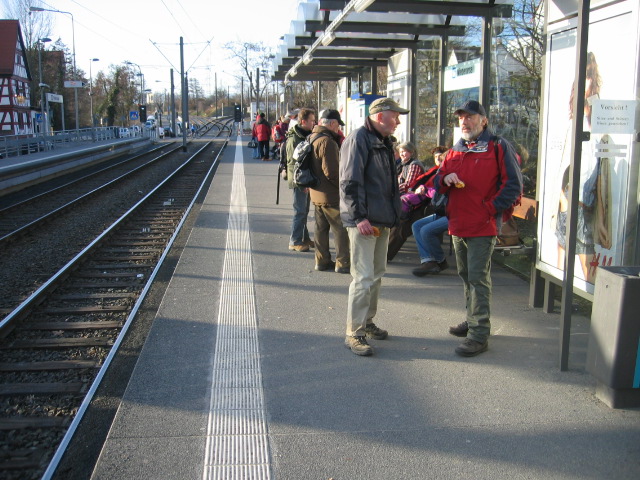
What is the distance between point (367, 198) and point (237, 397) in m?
1.69

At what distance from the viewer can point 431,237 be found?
281 inches

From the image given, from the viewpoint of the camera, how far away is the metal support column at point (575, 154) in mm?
4117

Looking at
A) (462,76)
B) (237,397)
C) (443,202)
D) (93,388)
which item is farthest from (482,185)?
(462,76)

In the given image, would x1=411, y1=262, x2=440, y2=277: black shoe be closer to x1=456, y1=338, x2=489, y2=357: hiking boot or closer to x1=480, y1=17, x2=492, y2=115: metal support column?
x1=480, y1=17, x2=492, y2=115: metal support column

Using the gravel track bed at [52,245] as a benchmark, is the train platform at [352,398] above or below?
above

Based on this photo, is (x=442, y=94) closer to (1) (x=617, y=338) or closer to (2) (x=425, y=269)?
(2) (x=425, y=269)

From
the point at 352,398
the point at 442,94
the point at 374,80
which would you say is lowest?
the point at 352,398

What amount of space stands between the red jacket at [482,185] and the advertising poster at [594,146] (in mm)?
647

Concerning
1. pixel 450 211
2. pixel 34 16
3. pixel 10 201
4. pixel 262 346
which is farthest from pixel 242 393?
pixel 34 16

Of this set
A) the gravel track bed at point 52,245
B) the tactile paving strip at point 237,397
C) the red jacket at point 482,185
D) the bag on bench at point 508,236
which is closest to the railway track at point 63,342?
the gravel track bed at point 52,245

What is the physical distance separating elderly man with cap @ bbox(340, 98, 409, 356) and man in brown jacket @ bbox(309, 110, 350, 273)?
1984mm

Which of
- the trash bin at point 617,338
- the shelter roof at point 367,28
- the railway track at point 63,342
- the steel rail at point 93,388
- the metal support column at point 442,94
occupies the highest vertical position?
the shelter roof at point 367,28

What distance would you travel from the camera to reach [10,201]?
608 inches

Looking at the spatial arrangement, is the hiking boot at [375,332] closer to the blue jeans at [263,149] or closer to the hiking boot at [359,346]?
the hiking boot at [359,346]
